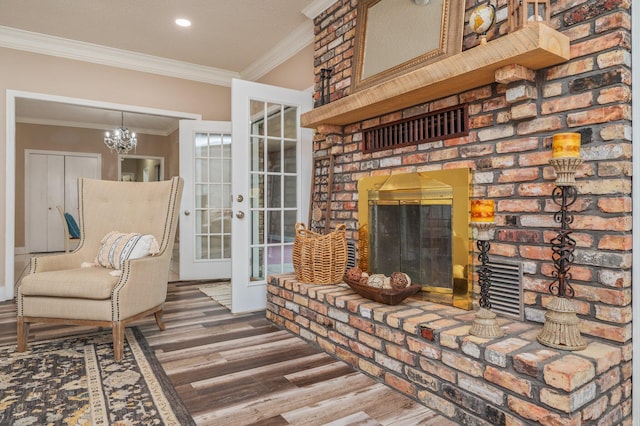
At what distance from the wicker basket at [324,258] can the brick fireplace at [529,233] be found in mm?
302

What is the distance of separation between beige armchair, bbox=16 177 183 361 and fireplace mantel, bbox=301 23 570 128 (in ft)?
4.78

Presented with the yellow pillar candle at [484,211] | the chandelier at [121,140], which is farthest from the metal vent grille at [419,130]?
the chandelier at [121,140]

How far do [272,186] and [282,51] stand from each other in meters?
1.62

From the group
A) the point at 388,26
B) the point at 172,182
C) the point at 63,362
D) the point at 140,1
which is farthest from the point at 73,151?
the point at 388,26

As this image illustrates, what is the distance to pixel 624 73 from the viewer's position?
5.05ft

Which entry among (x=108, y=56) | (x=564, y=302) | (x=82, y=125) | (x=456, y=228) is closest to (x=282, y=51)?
(x=108, y=56)

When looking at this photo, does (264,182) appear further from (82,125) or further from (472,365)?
(82,125)

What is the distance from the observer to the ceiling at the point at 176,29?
11.3ft

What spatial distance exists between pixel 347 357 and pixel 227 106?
3.94m

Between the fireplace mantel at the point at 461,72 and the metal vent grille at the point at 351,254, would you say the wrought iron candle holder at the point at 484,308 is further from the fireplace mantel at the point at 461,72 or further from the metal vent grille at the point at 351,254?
the metal vent grille at the point at 351,254

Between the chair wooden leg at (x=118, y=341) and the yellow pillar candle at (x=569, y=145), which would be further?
the chair wooden leg at (x=118, y=341)

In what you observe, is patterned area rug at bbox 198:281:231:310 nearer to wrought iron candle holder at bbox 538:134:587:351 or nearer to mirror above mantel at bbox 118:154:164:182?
wrought iron candle holder at bbox 538:134:587:351

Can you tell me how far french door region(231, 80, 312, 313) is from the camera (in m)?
3.22

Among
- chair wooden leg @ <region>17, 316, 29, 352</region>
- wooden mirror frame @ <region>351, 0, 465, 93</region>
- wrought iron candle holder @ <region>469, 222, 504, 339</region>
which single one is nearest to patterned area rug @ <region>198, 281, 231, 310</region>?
chair wooden leg @ <region>17, 316, 29, 352</region>
